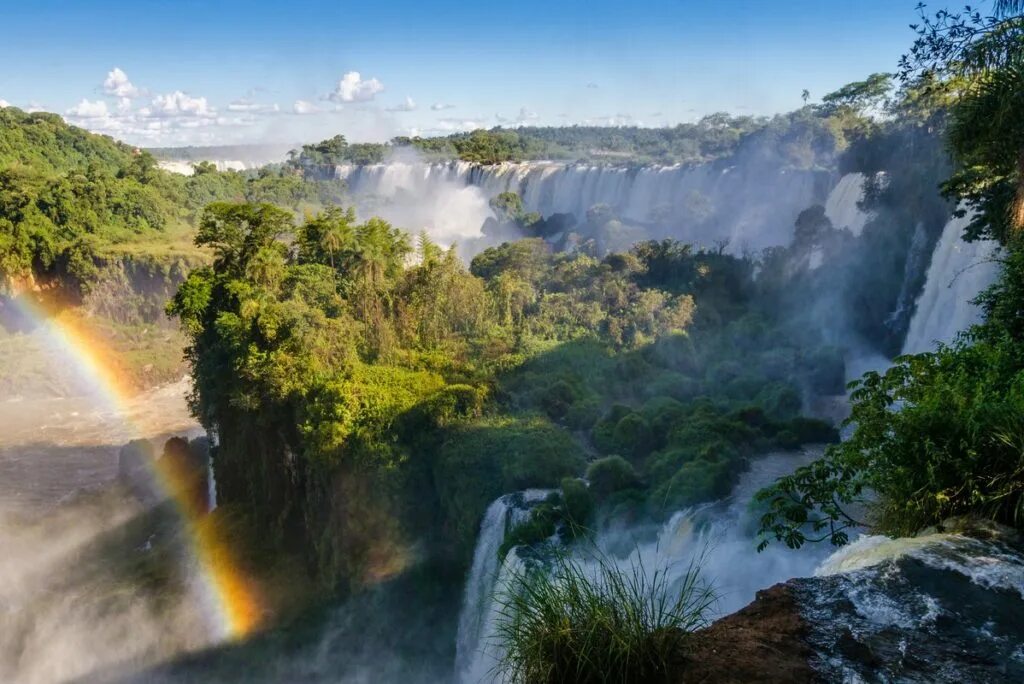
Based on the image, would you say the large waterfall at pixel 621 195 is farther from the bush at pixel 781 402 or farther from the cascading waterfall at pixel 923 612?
the cascading waterfall at pixel 923 612

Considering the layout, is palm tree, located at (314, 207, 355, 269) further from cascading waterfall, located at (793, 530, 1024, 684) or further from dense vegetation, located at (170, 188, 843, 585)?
cascading waterfall, located at (793, 530, 1024, 684)

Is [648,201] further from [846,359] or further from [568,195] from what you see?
[846,359]

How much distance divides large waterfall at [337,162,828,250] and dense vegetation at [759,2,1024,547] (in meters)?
24.5

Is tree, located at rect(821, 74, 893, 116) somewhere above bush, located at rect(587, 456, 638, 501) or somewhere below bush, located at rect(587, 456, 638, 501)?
above

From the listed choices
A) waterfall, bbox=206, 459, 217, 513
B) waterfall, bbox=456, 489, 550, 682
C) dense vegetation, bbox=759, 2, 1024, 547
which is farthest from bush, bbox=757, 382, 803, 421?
waterfall, bbox=206, 459, 217, 513

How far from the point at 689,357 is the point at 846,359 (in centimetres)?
462

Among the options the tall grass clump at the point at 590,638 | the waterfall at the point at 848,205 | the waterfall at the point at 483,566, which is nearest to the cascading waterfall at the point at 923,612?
the tall grass clump at the point at 590,638

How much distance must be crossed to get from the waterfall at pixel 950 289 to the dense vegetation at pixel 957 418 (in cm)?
679

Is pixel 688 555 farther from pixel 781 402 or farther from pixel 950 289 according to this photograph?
pixel 950 289

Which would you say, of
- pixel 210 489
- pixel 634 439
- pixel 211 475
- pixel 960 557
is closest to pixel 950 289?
pixel 634 439

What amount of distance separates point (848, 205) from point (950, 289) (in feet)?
39.7

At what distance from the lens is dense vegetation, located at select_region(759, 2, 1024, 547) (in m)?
4.30

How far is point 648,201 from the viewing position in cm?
4125

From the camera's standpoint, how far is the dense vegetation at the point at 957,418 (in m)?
4.30
